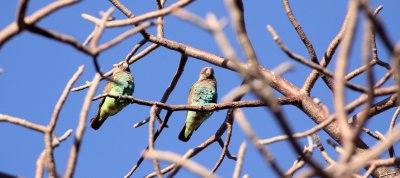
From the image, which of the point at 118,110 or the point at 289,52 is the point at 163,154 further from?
the point at 118,110

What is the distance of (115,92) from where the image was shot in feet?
23.7

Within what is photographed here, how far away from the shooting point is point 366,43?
1372 mm

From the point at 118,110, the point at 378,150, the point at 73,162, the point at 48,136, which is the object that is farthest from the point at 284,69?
the point at 118,110

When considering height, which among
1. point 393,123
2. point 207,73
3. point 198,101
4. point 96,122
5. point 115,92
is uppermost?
point 207,73

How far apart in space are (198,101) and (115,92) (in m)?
1.03

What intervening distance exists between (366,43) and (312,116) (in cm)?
263

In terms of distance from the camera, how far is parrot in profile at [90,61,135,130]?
6996 mm

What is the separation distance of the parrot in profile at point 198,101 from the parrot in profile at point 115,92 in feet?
2.54

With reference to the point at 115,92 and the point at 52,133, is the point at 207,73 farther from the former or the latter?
the point at 52,133

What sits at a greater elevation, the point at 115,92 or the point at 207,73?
the point at 207,73

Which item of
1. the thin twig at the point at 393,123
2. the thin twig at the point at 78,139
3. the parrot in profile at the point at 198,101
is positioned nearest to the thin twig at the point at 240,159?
the thin twig at the point at 78,139

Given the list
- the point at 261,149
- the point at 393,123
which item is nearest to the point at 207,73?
the point at 393,123

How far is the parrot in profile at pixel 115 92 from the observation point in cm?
700

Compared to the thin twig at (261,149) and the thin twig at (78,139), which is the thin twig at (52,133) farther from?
the thin twig at (261,149)
